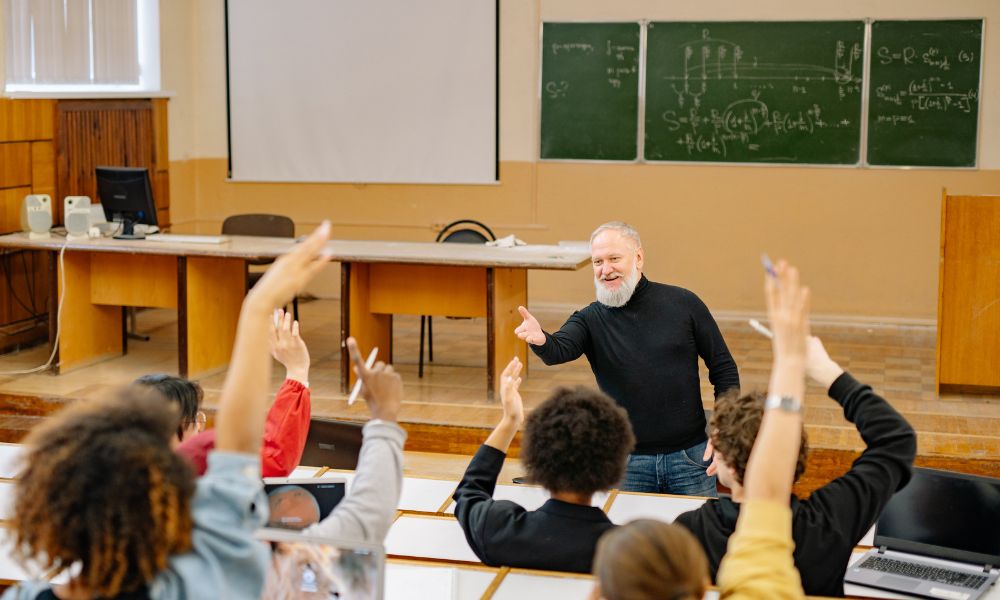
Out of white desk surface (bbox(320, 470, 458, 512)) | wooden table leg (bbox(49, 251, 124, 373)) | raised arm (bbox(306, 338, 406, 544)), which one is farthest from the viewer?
wooden table leg (bbox(49, 251, 124, 373))

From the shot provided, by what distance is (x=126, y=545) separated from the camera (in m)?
1.32

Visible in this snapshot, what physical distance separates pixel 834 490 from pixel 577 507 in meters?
0.50

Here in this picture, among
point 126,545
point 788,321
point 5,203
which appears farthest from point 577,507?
point 5,203

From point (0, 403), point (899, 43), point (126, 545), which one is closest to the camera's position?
point (126, 545)

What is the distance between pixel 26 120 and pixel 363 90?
2.59 meters

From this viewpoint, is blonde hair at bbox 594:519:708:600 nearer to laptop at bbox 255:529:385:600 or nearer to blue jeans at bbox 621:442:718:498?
laptop at bbox 255:529:385:600

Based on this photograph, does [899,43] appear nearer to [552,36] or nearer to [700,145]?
[700,145]

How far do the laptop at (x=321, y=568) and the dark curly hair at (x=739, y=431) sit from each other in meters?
0.81

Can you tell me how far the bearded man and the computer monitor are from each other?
11.4 feet

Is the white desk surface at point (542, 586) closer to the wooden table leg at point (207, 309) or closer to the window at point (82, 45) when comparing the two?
the wooden table leg at point (207, 309)

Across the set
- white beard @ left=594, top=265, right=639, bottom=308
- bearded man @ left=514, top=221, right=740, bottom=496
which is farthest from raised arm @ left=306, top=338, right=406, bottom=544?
white beard @ left=594, top=265, right=639, bottom=308

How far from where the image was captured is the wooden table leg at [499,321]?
5.81 metres

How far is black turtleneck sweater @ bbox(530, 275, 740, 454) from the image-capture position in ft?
11.8

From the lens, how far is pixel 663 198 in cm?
817
